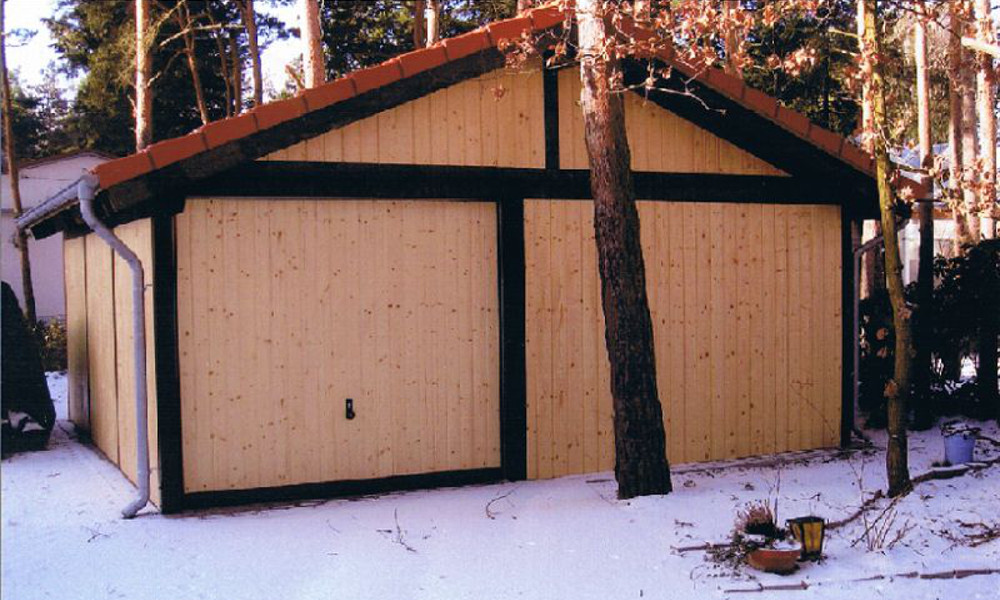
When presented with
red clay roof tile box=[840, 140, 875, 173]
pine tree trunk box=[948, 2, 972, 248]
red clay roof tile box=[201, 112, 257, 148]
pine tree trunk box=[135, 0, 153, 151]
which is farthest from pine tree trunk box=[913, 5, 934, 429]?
pine tree trunk box=[135, 0, 153, 151]

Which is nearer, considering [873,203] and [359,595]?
[359,595]

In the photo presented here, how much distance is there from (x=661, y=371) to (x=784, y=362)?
1389 millimetres

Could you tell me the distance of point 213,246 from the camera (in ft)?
22.7

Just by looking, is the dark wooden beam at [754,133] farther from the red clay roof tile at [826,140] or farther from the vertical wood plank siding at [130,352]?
the vertical wood plank siding at [130,352]

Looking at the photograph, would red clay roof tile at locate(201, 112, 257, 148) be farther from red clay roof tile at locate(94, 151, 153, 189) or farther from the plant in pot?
the plant in pot

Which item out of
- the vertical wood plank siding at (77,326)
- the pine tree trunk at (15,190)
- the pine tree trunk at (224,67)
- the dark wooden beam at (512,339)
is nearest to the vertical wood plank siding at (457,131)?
the dark wooden beam at (512,339)

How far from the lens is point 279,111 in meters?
6.54

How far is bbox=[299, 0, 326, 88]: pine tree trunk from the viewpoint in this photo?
13211mm

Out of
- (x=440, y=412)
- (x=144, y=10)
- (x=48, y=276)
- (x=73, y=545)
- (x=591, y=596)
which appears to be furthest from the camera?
(x=48, y=276)

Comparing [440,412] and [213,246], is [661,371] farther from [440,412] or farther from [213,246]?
[213,246]

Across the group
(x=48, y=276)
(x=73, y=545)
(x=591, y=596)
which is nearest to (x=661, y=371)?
(x=591, y=596)

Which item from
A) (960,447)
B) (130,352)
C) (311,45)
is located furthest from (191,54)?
(960,447)

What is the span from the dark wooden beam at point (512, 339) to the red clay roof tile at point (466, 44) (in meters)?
1.26

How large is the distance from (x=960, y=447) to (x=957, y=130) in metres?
10.1
